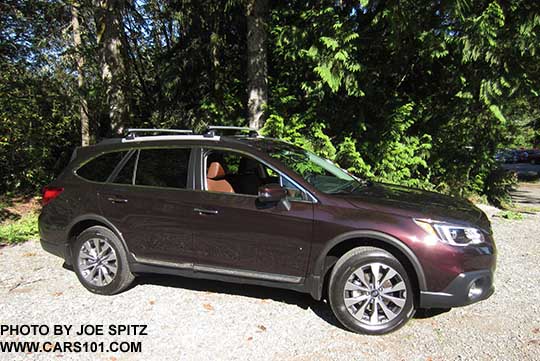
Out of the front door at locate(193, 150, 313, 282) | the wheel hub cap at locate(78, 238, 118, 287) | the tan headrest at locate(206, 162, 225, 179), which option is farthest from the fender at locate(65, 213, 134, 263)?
the tan headrest at locate(206, 162, 225, 179)

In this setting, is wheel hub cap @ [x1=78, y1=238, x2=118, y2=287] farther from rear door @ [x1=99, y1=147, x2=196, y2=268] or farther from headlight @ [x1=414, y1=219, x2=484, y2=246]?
headlight @ [x1=414, y1=219, x2=484, y2=246]

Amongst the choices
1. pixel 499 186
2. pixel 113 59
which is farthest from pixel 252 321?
pixel 499 186

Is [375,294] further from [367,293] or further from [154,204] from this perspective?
[154,204]

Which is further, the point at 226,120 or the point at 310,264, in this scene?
the point at 226,120

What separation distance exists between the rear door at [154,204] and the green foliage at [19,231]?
11.5ft

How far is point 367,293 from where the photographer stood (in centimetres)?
349

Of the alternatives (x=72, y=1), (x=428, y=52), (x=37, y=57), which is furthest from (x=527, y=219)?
(x=37, y=57)

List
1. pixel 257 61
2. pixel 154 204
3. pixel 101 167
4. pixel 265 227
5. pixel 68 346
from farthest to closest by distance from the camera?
pixel 257 61 → pixel 101 167 → pixel 154 204 → pixel 265 227 → pixel 68 346

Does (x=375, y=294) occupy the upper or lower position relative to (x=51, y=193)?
lower

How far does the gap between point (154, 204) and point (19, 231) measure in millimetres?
4529

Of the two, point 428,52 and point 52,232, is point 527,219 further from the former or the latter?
point 52,232

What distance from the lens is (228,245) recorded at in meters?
3.86

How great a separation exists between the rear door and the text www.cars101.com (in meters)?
0.92

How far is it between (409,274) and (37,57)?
10.4 m
